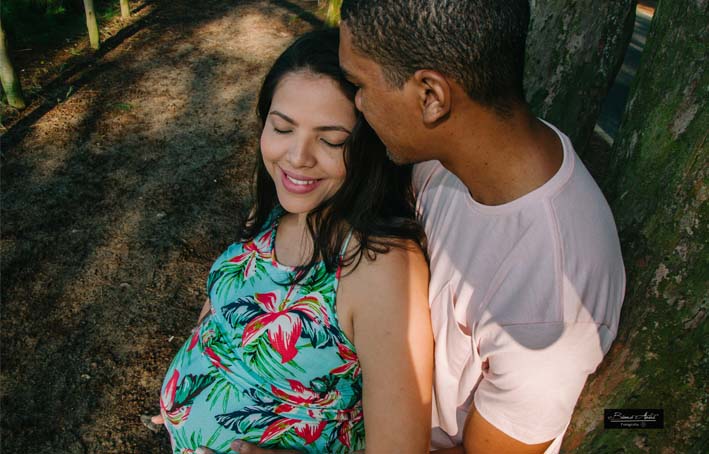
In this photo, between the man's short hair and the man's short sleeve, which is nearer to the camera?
the man's short sleeve

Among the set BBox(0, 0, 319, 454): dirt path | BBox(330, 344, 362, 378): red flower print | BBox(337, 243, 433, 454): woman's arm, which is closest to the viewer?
BBox(337, 243, 433, 454): woman's arm

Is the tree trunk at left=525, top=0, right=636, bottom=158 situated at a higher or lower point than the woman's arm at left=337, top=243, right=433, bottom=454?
higher

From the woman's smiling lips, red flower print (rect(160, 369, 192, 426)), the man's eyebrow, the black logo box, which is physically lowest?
red flower print (rect(160, 369, 192, 426))

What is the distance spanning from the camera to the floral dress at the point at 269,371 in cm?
182

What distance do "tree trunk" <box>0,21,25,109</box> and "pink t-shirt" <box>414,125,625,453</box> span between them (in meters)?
5.39

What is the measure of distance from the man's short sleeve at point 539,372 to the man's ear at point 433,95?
613 millimetres

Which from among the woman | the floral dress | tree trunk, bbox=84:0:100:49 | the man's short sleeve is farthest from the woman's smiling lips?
tree trunk, bbox=84:0:100:49

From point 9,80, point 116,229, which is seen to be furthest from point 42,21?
point 116,229

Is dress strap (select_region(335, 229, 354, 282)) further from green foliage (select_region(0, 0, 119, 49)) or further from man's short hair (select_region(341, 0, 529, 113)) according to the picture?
green foliage (select_region(0, 0, 119, 49))

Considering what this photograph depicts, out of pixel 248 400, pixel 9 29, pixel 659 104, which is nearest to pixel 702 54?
pixel 659 104

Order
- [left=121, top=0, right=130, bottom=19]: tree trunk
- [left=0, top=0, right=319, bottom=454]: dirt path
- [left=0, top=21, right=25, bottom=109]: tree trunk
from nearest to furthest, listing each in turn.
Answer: [left=0, top=0, right=319, bottom=454]: dirt path < [left=0, top=21, right=25, bottom=109]: tree trunk < [left=121, top=0, right=130, bottom=19]: tree trunk

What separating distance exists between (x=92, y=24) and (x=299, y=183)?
244 inches

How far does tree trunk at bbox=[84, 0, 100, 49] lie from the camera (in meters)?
6.54

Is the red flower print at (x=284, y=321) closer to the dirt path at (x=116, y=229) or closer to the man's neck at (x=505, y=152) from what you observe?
the man's neck at (x=505, y=152)
